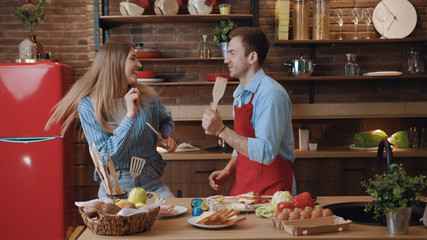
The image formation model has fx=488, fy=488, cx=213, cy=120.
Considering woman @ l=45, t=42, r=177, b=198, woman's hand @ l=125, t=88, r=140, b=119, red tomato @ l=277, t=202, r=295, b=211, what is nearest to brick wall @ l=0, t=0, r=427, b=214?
woman @ l=45, t=42, r=177, b=198

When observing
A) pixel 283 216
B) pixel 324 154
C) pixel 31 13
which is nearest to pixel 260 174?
pixel 283 216

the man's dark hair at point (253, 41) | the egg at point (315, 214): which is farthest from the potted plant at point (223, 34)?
the egg at point (315, 214)

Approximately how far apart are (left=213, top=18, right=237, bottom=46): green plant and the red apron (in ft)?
6.12

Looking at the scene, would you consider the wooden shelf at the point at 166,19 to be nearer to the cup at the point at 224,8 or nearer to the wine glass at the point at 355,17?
the cup at the point at 224,8

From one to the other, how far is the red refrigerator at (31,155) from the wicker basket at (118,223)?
2382 mm

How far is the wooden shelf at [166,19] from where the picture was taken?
4.34 meters

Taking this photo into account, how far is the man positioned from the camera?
2377mm

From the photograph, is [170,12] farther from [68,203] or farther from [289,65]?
[68,203]

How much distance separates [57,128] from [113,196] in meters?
2.26

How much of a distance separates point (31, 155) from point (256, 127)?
236cm

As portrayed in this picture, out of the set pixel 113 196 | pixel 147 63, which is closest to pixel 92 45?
pixel 147 63

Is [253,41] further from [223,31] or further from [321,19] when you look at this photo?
[321,19]

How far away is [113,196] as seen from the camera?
6.65 feet

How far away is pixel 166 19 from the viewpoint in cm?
445
